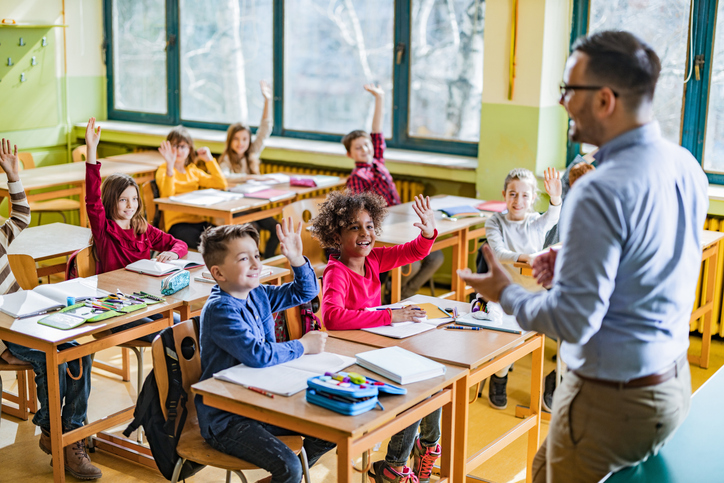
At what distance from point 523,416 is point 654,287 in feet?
7.48

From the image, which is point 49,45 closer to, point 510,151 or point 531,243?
point 510,151

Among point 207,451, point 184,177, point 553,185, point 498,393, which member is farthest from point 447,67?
point 207,451

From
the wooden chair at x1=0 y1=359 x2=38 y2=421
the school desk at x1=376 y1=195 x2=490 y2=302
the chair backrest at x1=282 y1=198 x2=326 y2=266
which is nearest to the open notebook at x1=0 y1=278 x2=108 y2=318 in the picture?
the wooden chair at x1=0 y1=359 x2=38 y2=421

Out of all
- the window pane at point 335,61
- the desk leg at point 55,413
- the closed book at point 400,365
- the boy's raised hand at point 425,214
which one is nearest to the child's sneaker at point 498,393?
the boy's raised hand at point 425,214

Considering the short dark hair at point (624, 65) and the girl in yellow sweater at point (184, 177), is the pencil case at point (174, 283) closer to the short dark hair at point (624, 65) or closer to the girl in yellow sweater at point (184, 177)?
the girl in yellow sweater at point (184, 177)

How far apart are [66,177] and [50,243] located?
1.54m

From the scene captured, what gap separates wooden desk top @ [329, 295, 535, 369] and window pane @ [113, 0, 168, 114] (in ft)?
17.0

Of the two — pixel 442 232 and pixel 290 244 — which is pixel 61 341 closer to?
pixel 290 244

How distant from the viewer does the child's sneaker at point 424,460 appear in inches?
109

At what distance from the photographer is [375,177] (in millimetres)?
5055

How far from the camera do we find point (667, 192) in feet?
4.80

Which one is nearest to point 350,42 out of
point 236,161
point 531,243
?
point 236,161

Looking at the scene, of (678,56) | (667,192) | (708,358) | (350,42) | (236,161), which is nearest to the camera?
(667,192)

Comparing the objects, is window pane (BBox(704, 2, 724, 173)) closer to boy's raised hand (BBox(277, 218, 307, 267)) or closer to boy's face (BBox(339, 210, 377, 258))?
boy's face (BBox(339, 210, 377, 258))
